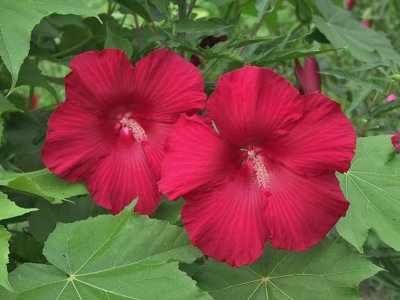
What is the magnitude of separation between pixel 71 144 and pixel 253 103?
0.96ft

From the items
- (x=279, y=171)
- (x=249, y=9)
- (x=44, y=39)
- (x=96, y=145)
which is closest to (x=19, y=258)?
(x=96, y=145)

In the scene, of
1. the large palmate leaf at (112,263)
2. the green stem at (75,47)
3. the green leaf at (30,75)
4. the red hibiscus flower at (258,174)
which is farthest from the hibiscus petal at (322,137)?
the green stem at (75,47)

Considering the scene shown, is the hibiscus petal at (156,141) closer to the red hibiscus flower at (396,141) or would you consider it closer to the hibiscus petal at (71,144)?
the hibiscus petal at (71,144)

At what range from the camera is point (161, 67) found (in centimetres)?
103

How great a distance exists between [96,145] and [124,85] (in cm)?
10

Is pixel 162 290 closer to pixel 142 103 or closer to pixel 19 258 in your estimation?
pixel 142 103

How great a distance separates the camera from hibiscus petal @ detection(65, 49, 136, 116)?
1.01 meters

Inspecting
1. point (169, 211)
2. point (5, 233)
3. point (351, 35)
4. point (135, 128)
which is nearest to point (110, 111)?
point (135, 128)

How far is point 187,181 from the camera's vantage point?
92cm

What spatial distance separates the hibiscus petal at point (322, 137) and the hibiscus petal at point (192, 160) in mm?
106

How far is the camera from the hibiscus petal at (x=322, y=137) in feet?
3.08

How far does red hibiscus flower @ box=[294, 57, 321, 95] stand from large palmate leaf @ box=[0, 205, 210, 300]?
0.45 m

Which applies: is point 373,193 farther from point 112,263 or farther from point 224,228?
point 112,263

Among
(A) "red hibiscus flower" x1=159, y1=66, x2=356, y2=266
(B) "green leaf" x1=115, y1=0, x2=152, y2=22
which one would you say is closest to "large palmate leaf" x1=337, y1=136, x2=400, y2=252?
(A) "red hibiscus flower" x1=159, y1=66, x2=356, y2=266
